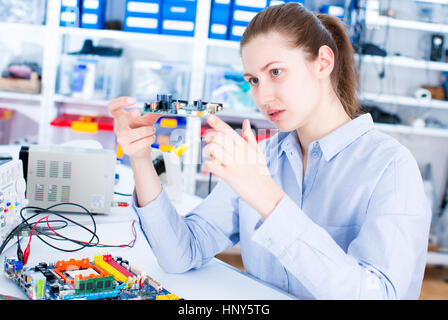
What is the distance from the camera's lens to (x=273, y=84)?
1.03 m

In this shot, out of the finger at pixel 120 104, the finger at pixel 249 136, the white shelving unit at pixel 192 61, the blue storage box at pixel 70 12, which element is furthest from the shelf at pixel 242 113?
the finger at pixel 249 136

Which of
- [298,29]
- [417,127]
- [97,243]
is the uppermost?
[298,29]

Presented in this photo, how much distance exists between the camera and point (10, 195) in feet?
→ 3.86

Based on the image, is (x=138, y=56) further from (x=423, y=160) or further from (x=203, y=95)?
(x=423, y=160)

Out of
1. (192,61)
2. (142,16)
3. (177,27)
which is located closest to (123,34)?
(142,16)

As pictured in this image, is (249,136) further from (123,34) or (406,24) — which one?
(406,24)

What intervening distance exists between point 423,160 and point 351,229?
253cm

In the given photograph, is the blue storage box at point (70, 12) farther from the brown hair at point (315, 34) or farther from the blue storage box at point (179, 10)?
the brown hair at point (315, 34)

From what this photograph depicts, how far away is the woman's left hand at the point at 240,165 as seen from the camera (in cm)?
81

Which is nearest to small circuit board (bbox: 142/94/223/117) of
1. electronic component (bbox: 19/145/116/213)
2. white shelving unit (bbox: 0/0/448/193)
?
electronic component (bbox: 19/145/116/213)

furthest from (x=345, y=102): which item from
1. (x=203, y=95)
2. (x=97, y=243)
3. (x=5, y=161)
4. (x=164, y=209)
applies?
(x=203, y=95)

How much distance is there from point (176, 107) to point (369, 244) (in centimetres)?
46

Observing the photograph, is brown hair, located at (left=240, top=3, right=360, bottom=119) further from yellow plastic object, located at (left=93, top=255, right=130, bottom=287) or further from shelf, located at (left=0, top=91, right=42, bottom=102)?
shelf, located at (left=0, top=91, right=42, bottom=102)

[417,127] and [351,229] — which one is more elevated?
[417,127]
